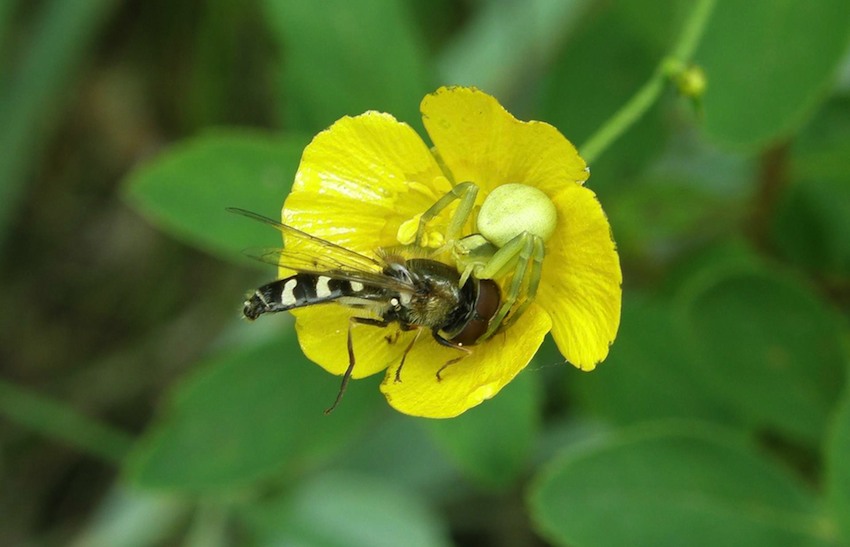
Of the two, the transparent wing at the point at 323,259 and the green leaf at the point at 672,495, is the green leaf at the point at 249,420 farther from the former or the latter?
the transparent wing at the point at 323,259

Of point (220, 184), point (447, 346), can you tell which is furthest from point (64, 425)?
point (447, 346)

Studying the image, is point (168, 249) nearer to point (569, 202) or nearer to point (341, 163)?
point (341, 163)

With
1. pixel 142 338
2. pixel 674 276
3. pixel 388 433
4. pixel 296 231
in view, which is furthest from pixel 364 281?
pixel 142 338

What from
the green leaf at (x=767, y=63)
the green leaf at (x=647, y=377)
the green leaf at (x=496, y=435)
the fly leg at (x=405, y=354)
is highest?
the fly leg at (x=405, y=354)

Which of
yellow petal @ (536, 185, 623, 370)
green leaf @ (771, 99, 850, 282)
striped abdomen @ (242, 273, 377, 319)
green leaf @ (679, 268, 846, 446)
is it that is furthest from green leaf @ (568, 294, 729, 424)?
striped abdomen @ (242, 273, 377, 319)

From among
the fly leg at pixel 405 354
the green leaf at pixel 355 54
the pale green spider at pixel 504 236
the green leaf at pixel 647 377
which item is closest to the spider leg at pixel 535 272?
the pale green spider at pixel 504 236

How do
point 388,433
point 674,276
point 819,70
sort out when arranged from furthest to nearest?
point 388,433
point 674,276
point 819,70
